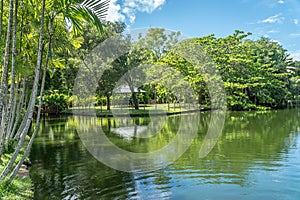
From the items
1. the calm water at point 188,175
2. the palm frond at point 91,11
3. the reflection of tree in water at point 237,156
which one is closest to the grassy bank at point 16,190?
the calm water at point 188,175

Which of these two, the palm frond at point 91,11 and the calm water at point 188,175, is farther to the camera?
the calm water at point 188,175

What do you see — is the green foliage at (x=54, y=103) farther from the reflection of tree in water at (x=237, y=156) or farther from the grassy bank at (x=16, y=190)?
the grassy bank at (x=16, y=190)

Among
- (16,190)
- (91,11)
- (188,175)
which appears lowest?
(188,175)

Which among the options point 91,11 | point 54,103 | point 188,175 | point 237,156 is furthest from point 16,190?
point 54,103

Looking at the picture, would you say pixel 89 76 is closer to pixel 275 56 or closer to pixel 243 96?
pixel 243 96

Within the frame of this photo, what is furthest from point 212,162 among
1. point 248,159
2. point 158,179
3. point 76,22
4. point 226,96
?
point 226,96

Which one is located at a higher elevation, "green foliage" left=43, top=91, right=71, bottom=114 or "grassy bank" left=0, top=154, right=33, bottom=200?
"green foliage" left=43, top=91, right=71, bottom=114

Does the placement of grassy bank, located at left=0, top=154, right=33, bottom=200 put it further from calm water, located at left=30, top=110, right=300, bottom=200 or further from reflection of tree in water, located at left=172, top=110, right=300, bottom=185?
reflection of tree in water, located at left=172, top=110, right=300, bottom=185

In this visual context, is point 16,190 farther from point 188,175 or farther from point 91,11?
point 188,175

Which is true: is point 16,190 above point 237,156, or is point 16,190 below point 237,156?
above

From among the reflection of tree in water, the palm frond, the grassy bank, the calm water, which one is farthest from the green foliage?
the palm frond

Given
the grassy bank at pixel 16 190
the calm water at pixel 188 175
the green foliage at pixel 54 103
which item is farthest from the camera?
the green foliage at pixel 54 103

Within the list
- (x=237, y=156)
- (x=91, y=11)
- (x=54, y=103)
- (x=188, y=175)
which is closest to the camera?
(x=91, y=11)

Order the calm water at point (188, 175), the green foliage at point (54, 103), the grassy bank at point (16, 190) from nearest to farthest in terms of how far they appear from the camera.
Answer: the grassy bank at point (16, 190) → the calm water at point (188, 175) → the green foliage at point (54, 103)
